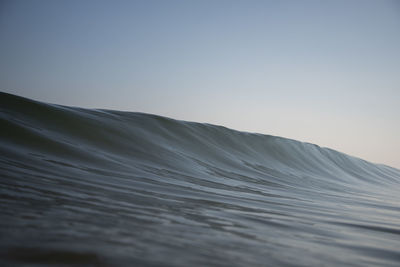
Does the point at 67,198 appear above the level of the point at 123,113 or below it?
below

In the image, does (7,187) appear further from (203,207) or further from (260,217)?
(260,217)

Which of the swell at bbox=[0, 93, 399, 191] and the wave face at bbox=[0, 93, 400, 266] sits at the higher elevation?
the swell at bbox=[0, 93, 399, 191]

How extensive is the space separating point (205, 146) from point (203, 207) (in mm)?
3082

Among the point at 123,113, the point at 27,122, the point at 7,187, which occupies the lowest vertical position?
the point at 7,187

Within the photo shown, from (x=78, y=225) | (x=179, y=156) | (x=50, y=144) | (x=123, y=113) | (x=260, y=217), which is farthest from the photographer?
(x=123, y=113)

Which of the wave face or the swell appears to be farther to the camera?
the swell

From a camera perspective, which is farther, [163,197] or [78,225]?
[163,197]

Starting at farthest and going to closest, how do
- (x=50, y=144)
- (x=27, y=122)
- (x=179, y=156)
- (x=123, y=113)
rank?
(x=123, y=113) → (x=179, y=156) → (x=27, y=122) → (x=50, y=144)

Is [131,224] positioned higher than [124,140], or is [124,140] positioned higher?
[124,140]

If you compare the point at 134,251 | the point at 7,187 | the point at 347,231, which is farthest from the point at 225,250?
the point at 7,187

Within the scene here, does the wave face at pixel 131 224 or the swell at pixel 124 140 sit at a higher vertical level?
the swell at pixel 124 140

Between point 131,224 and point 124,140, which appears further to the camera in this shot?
point 124,140

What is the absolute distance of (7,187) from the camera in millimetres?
995

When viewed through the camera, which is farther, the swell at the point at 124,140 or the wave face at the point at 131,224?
the swell at the point at 124,140
